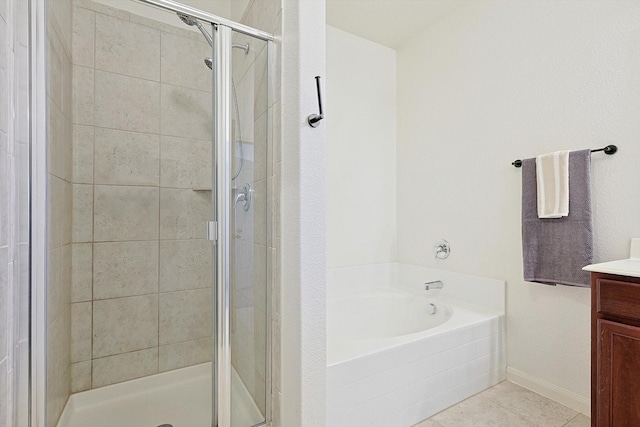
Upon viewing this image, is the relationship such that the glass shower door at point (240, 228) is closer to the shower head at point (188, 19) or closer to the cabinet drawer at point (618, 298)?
the shower head at point (188, 19)

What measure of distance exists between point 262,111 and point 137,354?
1364mm

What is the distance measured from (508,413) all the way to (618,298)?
91 centimetres

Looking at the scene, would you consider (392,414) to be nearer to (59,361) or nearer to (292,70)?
(59,361)

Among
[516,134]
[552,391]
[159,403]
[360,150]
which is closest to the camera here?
[159,403]

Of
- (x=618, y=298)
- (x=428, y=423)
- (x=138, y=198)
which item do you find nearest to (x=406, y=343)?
(x=428, y=423)

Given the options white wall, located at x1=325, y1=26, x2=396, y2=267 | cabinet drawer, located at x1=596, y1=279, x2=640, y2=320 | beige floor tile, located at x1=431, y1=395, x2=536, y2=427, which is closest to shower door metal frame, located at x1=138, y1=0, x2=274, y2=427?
beige floor tile, located at x1=431, y1=395, x2=536, y2=427

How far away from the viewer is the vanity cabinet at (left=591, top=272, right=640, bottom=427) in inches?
41.9

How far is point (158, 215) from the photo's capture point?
5.28ft

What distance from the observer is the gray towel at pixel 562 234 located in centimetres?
155

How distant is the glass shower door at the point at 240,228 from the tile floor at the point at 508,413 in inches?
36.7

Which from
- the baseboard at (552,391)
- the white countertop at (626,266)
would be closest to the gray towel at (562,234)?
the white countertop at (626,266)

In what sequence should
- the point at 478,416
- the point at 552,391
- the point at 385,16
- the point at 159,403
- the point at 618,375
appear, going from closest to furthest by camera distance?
1. the point at 618,375
2. the point at 159,403
3. the point at 478,416
4. the point at 552,391
5. the point at 385,16

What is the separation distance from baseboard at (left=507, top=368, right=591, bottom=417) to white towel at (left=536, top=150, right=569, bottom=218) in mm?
973

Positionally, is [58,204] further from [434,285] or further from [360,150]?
[434,285]
